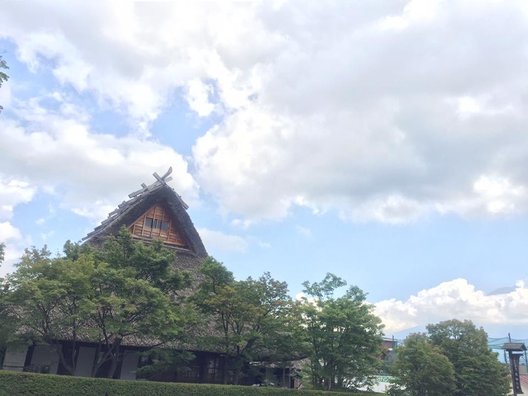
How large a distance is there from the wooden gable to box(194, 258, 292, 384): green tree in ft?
29.7

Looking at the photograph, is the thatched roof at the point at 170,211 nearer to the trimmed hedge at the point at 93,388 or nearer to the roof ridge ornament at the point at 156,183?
the roof ridge ornament at the point at 156,183

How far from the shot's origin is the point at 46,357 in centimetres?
2205

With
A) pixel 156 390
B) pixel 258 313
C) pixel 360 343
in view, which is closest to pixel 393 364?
pixel 360 343

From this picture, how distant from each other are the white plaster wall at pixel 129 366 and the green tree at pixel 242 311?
14.4 ft

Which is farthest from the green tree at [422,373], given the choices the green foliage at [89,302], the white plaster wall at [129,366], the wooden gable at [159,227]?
the wooden gable at [159,227]

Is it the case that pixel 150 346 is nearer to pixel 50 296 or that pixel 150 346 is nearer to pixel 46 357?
pixel 46 357

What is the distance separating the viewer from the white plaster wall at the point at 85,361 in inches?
885

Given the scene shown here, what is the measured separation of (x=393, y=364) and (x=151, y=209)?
56.6 feet

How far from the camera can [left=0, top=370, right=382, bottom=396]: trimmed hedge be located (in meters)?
15.7

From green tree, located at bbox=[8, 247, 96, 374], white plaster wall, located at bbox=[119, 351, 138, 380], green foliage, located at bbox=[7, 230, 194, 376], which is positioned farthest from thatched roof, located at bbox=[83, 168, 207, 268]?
green tree, located at bbox=[8, 247, 96, 374]

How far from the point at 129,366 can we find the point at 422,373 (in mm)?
14976

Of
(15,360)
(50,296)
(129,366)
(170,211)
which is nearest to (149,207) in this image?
(170,211)

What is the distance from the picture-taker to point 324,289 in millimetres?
23516

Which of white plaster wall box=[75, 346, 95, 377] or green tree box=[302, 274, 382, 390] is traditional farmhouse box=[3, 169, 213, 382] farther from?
green tree box=[302, 274, 382, 390]
